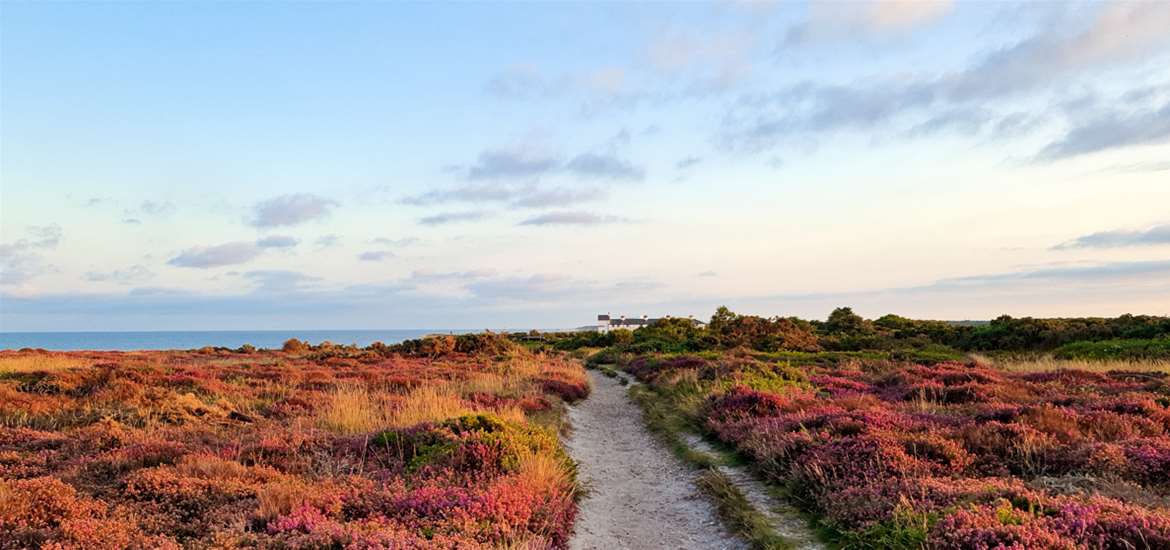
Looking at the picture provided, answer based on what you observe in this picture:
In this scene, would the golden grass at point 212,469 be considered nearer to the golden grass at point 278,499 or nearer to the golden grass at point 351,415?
the golden grass at point 278,499

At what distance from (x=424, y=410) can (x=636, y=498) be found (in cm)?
619

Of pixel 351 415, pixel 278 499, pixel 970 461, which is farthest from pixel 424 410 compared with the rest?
pixel 970 461

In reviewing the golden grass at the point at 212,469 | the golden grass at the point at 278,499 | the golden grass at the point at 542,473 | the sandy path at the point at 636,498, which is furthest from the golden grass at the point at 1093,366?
the golden grass at the point at 212,469

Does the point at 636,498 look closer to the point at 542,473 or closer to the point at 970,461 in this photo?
the point at 542,473

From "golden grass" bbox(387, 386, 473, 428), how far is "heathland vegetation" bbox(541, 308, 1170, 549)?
574cm

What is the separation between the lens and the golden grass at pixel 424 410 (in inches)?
550

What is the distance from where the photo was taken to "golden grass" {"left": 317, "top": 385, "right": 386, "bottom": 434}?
14.0m

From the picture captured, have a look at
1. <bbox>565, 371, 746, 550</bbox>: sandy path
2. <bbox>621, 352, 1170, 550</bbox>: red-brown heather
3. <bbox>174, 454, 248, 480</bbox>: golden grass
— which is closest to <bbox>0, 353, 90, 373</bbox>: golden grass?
<bbox>174, 454, 248, 480</bbox>: golden grass

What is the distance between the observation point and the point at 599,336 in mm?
71312

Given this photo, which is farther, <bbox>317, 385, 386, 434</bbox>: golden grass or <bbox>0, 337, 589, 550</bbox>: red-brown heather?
<bbox>317, 385, 386, 434</bbox>: golden grass

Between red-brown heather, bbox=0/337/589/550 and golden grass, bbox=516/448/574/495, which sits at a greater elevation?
red-brown heather, bbox=0/337/589/550

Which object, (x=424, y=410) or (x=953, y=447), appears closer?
(x=953, y=447)

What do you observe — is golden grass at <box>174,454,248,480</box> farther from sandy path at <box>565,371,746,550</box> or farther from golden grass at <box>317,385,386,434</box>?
sandy path at <box>565,371,746,550</box>

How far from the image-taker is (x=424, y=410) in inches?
594
